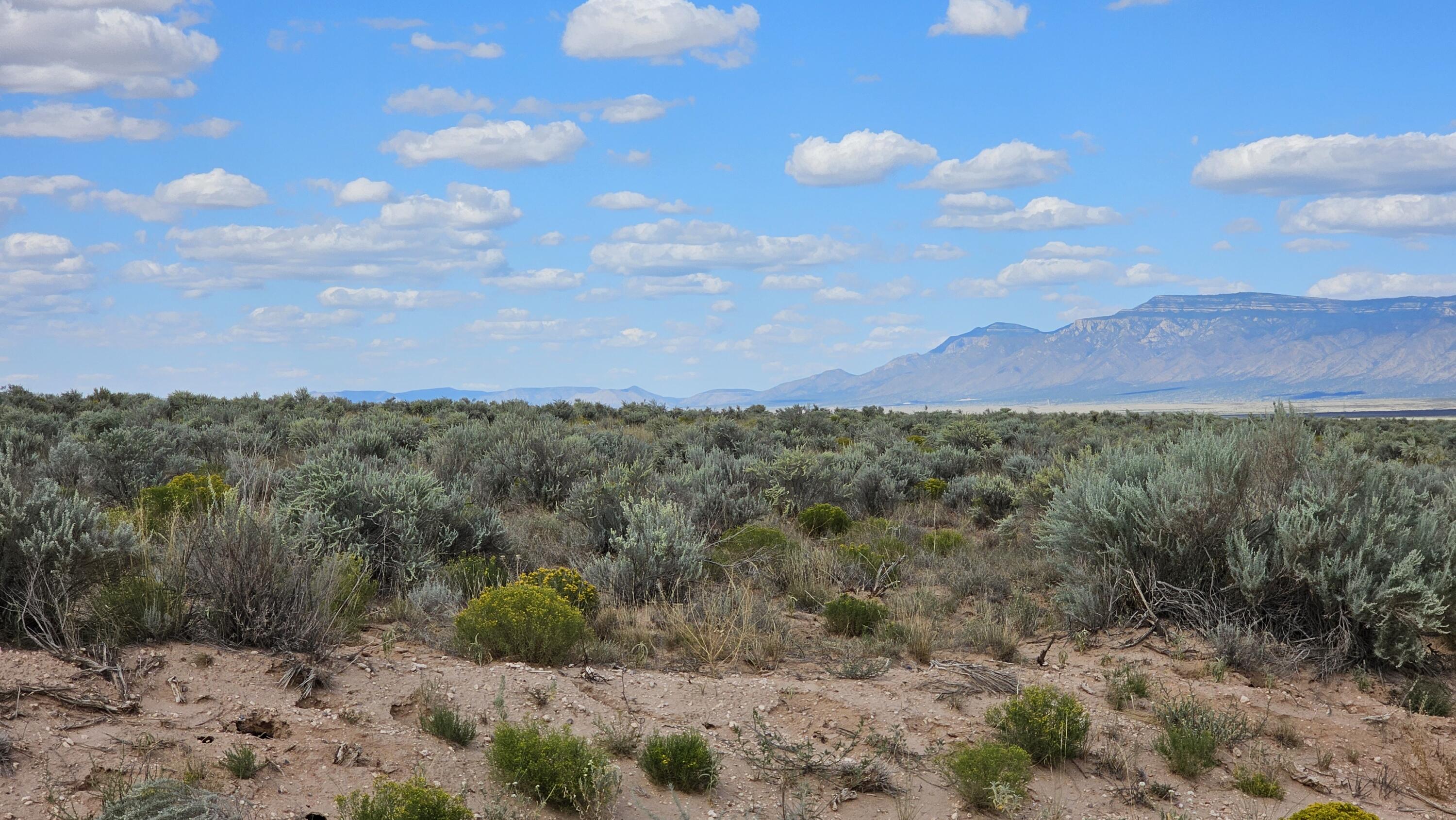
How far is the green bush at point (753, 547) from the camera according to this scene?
9.50 metres

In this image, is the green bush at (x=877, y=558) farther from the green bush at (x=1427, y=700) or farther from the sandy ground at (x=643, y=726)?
the green bush at (x=1427, y=700)

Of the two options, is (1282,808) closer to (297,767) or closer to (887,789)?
(887,789)

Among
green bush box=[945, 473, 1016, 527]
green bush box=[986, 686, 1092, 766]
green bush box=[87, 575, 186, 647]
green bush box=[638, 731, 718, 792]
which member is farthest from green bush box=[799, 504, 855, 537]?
green bush box=[87, 575, 186, 647]

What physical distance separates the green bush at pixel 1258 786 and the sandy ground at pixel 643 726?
0.06 m

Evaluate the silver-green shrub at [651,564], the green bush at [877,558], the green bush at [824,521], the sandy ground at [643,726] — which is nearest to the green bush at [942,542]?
the green bush at [877,558]

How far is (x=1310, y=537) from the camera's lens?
293 inches

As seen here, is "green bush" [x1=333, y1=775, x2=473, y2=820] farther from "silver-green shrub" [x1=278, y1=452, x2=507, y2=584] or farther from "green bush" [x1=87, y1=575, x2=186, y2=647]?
"silver-green shrub" [x1=278, y1=452, x2=507, y2=584]

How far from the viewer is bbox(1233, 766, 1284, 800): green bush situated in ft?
17.6

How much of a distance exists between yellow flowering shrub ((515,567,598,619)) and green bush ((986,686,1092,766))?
325 centimetres

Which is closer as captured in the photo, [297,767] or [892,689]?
[297,767]

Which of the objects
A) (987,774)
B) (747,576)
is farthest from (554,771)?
(747,576)

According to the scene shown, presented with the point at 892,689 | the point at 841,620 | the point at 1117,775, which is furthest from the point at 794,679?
the point at 1117,775

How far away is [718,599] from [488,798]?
11.2 ft

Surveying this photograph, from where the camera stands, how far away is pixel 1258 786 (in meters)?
5.40
